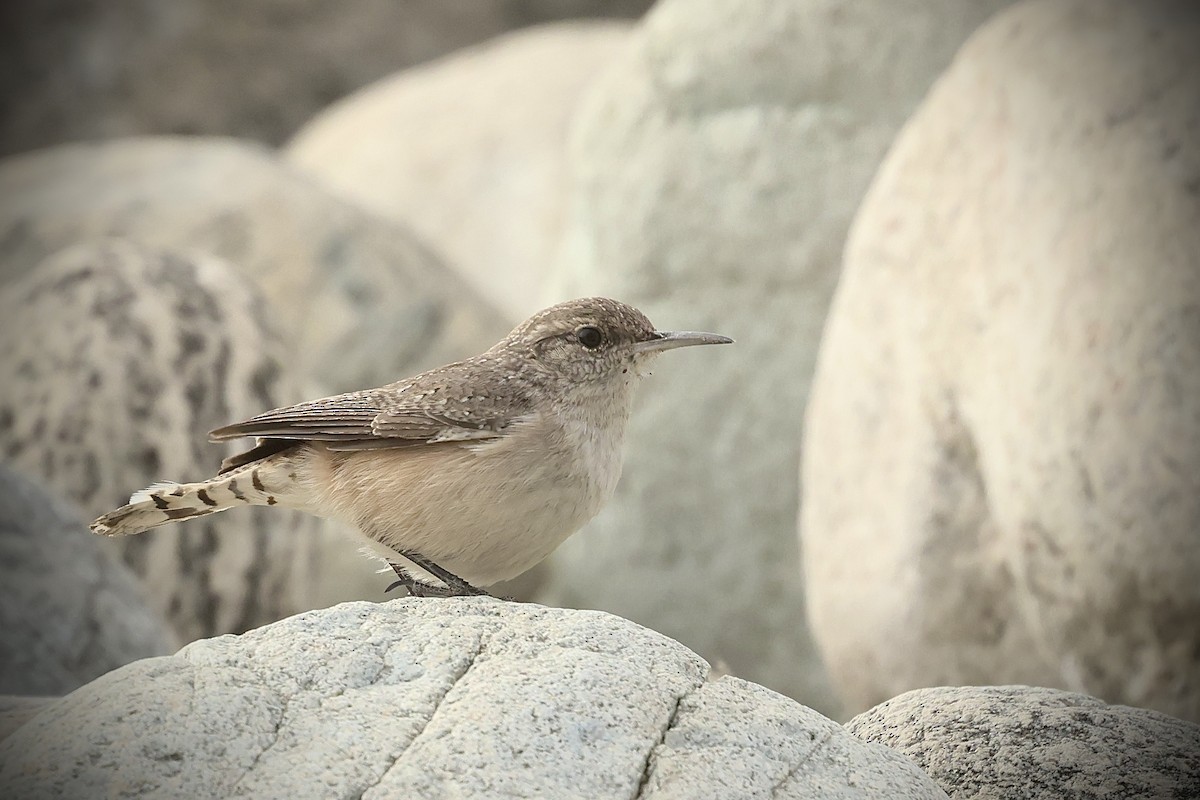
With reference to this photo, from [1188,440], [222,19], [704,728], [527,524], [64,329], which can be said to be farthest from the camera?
[222,19]

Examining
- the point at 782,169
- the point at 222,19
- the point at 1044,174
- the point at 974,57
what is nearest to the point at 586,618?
the point at 1044,174

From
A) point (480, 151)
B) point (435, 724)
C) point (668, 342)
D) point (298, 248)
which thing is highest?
point (480, 151)

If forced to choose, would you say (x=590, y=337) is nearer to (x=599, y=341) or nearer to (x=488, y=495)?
(x=599, y=341)

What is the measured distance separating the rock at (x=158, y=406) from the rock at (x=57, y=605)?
755 millimetres

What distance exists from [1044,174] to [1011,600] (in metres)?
1.58

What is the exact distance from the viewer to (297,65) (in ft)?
46.0

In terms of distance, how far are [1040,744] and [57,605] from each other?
3442 mm

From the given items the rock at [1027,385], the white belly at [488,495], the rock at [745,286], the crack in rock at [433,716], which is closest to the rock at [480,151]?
the rock at [745,286]

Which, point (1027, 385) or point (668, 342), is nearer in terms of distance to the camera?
point (668, 342)

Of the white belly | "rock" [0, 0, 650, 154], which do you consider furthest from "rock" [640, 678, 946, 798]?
"rock" [0, 0, 650, 154]

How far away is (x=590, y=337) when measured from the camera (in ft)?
14.5

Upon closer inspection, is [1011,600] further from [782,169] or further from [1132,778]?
[782,169]

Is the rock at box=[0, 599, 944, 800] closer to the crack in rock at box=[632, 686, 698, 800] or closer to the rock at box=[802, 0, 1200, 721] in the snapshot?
the crack in rock at box=[632, 686, 698, 800]

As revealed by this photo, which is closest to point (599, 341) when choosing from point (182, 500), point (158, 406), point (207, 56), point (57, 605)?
point (182, 500)
